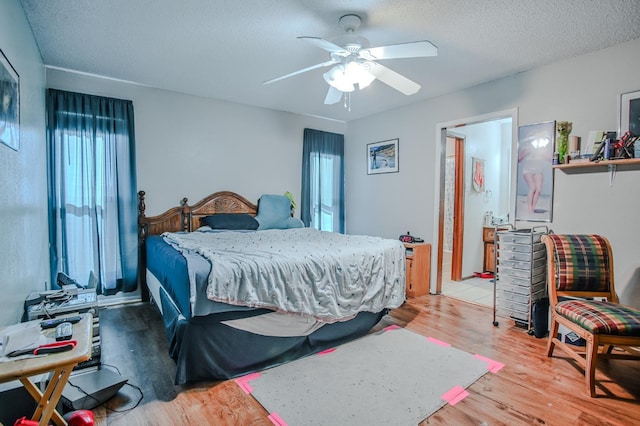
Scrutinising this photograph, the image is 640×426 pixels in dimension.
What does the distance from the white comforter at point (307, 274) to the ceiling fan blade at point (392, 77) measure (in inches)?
56.8

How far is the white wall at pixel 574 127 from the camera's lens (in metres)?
2.68

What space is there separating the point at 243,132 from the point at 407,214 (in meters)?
2.67

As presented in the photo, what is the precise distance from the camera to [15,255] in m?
1.87

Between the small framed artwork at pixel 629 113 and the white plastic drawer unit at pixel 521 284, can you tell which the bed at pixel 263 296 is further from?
the small framed artwork at pixel 629 113

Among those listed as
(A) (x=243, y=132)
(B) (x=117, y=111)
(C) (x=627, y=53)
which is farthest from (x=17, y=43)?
(C) (x=627, y=53)

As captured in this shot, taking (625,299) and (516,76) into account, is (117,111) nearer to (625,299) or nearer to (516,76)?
(516,76)

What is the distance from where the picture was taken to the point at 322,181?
5.37m

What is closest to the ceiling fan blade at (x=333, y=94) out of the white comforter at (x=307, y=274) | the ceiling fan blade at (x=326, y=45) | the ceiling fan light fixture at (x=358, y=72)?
the ceiling fan light fixture at (x=358, y=72)

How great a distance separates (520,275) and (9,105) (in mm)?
4033

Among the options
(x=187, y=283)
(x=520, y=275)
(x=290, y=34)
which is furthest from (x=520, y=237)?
(x=187, y=283)

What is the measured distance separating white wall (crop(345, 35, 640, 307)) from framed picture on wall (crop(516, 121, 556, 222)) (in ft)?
0.27

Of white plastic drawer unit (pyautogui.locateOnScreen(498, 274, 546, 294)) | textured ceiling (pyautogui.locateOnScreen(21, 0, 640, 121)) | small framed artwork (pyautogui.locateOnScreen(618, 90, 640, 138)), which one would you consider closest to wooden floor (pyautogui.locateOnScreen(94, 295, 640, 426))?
white plastic drawer unit (pyautogui.locateOnScreen(498, 274, 546, 294))

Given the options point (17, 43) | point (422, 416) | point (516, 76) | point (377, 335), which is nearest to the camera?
point (422, 416)

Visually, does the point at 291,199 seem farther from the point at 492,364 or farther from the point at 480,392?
the point at 480,392
